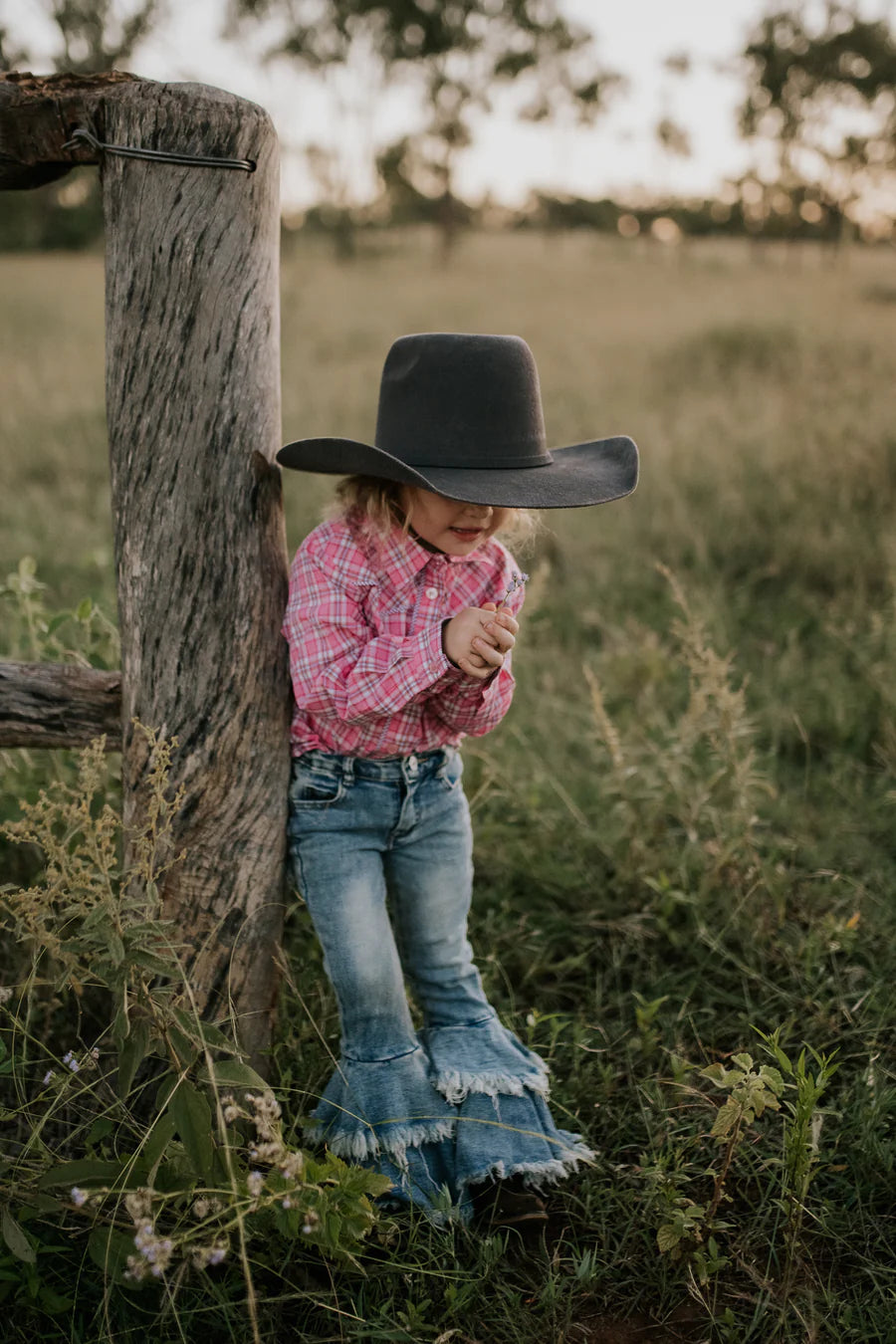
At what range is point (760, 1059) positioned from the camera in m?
2.34

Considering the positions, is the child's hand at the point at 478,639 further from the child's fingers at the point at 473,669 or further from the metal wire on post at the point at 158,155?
the metal wire on post at the point at 158,155

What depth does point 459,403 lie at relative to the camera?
197cm

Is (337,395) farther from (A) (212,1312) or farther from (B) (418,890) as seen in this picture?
(A) (212,1312)

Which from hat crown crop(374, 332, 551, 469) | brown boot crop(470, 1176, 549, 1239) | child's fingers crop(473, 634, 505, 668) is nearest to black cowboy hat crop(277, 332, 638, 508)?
hat crown crop(374, 332, 551, 469)

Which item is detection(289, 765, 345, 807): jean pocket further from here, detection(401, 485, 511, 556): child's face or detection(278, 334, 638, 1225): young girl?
detection(401, 485, 511, 556): child's face

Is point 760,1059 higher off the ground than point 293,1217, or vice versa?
point 293,1217

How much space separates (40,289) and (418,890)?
48.0 feet

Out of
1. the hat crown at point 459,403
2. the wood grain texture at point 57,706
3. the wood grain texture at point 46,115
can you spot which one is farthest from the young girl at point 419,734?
the wood grain texture at point 46,115

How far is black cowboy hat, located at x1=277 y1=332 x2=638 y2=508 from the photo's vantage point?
1.93m

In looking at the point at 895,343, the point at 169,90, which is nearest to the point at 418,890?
the point at 169,90

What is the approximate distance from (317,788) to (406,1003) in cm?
48

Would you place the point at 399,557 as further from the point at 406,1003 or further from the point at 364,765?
the point at 406,1003

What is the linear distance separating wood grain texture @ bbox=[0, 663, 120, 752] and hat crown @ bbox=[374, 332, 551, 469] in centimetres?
77

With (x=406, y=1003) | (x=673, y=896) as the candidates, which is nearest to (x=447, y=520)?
(x=406, y=1003)
